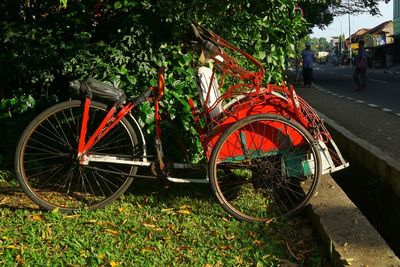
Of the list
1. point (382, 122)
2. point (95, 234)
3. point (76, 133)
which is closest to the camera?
point (95, 234)

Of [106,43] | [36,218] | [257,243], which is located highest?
[106,43]

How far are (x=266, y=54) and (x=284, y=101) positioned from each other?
125cm

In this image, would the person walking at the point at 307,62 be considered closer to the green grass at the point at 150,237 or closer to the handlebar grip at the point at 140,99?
the green grass at the point at 150,237

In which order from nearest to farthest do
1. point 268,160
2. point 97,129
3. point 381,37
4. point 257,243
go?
point 257,243, point 97,129, point 268,160, point 381,37

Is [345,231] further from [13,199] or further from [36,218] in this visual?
[13,199]

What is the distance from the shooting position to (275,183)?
377cm

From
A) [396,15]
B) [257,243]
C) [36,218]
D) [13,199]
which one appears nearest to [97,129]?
[36,218]

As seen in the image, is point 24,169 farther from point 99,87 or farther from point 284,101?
point 284,101

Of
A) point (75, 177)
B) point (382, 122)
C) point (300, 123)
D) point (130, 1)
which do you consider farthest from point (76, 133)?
point (382, 122)

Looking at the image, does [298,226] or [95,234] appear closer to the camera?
[95,234]

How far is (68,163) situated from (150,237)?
994 mm

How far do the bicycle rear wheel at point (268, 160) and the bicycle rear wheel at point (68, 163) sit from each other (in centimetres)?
70

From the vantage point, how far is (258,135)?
143 inches

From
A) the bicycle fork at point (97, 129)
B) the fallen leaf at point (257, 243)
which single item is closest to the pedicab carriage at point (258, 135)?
the fallen leaf at point (257, 243)
